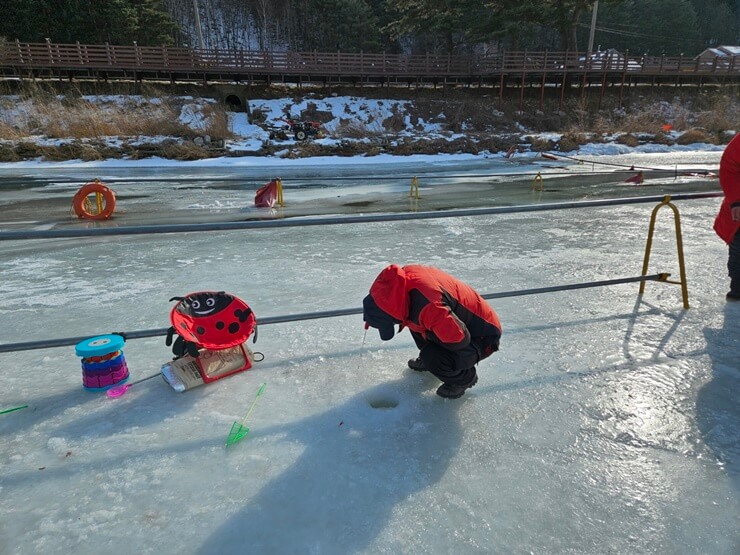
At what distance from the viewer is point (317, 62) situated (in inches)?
966

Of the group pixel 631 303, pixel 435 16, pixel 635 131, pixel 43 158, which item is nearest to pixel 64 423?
pixel 631 303

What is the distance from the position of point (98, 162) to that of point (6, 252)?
11.6 meters

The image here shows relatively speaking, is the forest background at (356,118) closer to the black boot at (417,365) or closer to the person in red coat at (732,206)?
the person in red coat at (732,206)

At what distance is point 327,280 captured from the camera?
4367 millimetres

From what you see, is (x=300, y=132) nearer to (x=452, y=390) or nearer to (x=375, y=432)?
(x=452, y=390)

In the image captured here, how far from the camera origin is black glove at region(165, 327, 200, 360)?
2420mm

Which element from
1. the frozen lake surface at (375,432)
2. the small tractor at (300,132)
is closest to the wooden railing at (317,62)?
the small tractor at (300,132)

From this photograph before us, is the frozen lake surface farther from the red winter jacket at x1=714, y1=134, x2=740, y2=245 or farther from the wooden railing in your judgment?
the wooden railing

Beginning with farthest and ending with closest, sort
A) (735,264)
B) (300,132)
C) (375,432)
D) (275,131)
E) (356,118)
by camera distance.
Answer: (356,118) < (275,131) < (300,132) < (735,264) < (375,432)

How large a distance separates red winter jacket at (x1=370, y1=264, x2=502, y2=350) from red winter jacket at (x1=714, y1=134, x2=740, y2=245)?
2.53 meters

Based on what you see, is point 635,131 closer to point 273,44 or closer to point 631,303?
point 631,303

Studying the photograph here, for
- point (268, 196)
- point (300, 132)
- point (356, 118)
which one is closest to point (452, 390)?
point (268, 196)

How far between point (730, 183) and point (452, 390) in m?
2.71

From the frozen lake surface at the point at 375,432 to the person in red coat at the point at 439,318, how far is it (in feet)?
0.70
